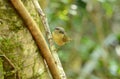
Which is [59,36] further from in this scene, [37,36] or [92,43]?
[92,43]

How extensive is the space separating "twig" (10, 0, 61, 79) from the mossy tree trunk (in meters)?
0.01

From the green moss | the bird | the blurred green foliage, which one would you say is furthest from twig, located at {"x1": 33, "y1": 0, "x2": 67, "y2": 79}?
the blurred green foliage

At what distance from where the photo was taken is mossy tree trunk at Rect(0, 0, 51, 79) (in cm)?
76

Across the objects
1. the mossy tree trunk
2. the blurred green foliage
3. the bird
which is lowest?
the mossy tree trunk

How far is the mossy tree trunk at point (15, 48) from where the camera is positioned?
760 millimetres

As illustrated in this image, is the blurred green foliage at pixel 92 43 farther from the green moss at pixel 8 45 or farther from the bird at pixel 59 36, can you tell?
the green moss at pixel 8 45

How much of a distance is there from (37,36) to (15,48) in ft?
0.22

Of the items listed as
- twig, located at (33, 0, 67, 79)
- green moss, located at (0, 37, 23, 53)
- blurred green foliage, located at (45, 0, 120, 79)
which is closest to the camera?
green moss, located at (0, 37, 23, 53)

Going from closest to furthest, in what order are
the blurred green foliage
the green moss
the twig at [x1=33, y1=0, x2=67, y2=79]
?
the green moss < the twig at [x1=33, y1=0, x2=67, y2=79] < the blurred green foliage

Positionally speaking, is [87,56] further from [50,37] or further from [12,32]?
[12,32]

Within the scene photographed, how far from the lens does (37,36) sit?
810 millimetres

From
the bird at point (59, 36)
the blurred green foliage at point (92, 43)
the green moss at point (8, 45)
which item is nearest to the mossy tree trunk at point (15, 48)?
the green moss at point (8, 45)

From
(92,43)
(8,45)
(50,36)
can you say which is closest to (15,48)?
(8,45)

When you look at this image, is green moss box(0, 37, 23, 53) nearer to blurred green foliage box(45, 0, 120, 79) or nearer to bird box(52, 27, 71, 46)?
bird box(52, 27, 71, 46)
